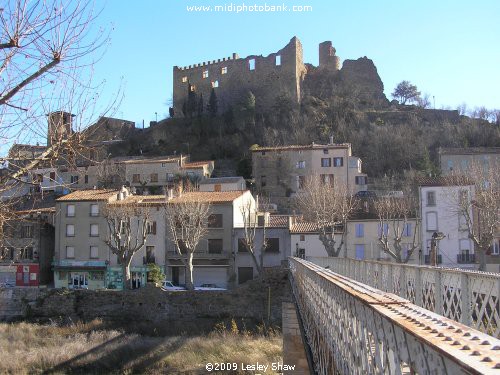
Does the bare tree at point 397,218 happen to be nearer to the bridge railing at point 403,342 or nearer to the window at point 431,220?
the window at point 431,220

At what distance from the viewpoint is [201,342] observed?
29969 millimetres

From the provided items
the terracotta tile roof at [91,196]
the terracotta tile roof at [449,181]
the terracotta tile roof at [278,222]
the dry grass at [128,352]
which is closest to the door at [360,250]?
the terracotta tile roof at [278,222]

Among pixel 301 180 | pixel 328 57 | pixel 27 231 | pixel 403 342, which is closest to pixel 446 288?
pixel 403 342

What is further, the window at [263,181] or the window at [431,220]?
the window at [263,181]

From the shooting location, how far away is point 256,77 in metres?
90.6

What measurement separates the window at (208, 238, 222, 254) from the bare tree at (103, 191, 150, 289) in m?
5.43

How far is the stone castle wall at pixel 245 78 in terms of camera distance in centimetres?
8775

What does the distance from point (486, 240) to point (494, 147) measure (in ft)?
125

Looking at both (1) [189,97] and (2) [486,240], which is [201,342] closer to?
(2) [486,240]

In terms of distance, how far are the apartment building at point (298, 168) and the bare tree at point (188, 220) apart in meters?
20.1

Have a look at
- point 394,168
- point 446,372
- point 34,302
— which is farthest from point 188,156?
point 446,372

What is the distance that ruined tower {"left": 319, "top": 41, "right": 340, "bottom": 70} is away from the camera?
315ft

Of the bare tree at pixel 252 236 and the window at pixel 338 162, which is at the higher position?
the window at pixel 338 162

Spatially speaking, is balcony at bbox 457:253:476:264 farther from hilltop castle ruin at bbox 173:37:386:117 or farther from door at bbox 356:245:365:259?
hilltop castle ruin at bbox 173:37:386:117
